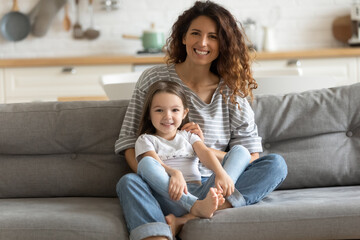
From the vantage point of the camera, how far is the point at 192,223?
1.94 metres

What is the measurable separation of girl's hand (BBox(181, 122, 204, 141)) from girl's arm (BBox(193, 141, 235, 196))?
7 centimetres

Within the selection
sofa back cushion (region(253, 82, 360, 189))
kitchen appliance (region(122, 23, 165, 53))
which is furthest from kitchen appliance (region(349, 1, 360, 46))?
sofa back cushion (region(253, 82, 360, 189))

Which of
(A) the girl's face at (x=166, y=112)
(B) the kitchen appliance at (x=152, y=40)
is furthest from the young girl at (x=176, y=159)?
(B) the kitchen appliance at (x=152, y=40)

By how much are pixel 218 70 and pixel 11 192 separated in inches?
38.8

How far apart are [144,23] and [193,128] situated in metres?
3.12

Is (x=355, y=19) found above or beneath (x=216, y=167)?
above

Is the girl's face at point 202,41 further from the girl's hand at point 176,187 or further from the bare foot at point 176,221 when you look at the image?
the bare foot at point 176,221

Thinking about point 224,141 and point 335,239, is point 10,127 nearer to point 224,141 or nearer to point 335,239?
point 224,141

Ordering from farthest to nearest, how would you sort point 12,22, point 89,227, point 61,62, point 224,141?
point 12,22
point 61,62
point 224,141
point 89,227

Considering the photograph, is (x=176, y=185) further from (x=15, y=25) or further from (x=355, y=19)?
(x=15, y=25)

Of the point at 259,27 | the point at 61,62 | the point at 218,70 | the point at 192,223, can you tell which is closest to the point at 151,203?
the point at 192,223

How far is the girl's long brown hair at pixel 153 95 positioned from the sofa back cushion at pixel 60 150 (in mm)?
193

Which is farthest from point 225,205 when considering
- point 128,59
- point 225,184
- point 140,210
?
point 128,59

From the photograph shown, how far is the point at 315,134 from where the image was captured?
98.3 inches
